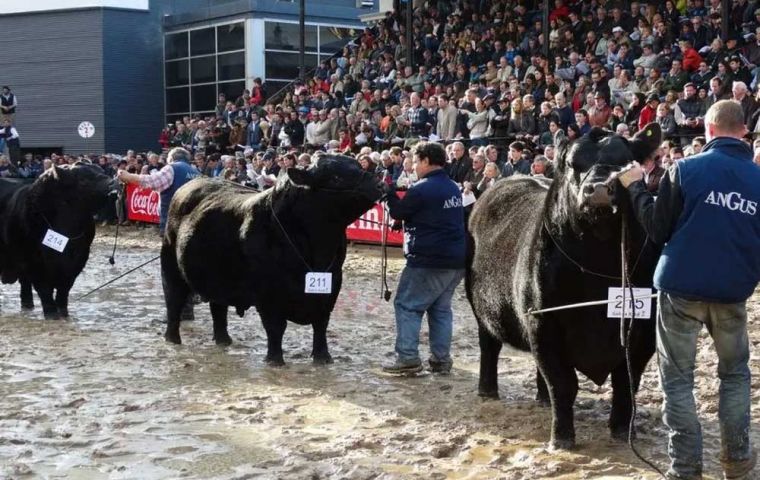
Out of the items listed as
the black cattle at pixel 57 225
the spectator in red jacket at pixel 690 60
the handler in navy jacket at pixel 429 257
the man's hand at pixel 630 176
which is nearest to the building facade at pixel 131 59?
the spectator in red jacket at pixel 690 60

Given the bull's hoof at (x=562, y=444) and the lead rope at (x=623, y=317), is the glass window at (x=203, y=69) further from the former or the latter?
the lead rope at (x=623, y=317)

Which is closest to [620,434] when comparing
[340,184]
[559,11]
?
[340,184]

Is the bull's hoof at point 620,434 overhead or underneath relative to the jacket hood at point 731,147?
underneath

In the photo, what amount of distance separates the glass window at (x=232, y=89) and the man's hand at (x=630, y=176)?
1281 inches

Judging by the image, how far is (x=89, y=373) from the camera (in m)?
8.06

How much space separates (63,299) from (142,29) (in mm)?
29647

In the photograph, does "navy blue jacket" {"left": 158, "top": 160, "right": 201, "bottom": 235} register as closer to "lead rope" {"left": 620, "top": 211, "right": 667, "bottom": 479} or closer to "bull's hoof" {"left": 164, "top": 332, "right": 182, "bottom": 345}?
"bull's hoof" {"left": 164, "top": 332, "right": 182, "bottom": 345}

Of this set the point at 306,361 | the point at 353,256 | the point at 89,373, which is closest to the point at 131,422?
the point at 89,373

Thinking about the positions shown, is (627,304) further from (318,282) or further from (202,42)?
(202,42)

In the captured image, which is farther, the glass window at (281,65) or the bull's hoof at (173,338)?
the glass window at (281,65)

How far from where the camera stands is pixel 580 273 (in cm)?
567

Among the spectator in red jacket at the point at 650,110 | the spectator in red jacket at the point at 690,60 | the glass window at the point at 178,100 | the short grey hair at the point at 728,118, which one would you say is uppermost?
the glass window at the point at 178,100

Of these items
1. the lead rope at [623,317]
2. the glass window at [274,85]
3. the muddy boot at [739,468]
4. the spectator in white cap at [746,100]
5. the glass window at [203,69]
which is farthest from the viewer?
the glass window at [203,69]

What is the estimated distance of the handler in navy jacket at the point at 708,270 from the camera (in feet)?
15.4
